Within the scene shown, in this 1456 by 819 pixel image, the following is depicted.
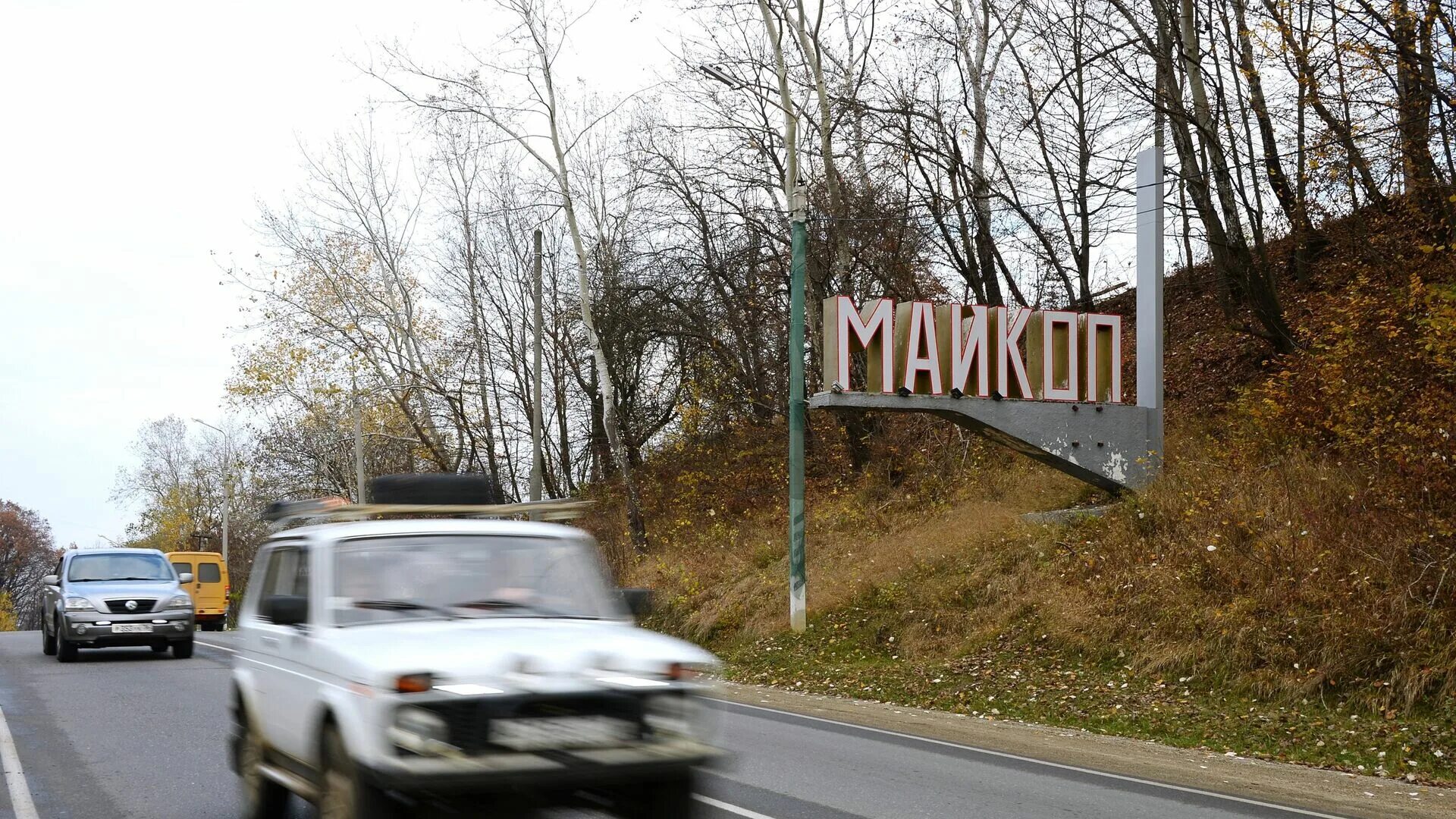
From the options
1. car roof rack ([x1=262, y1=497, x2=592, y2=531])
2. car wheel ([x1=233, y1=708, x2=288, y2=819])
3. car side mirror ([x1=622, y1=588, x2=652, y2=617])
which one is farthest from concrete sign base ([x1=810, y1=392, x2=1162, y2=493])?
car wheel ([x1=233, y1=708, x2=288, y2=819])

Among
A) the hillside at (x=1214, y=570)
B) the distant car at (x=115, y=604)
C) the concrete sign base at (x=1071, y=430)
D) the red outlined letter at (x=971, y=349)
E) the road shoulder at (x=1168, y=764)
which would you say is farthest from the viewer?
the distant car at (x=115, y=604)

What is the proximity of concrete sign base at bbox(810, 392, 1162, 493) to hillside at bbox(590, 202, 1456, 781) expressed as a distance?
59 cm

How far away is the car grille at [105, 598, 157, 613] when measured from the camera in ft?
65.0

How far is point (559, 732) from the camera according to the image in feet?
18.3

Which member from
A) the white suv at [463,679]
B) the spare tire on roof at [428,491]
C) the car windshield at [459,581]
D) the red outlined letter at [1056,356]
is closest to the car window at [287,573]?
the white suv at [463,679]

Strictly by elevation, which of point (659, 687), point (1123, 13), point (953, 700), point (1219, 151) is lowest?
point (953, 700)

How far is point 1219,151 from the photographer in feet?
64.8

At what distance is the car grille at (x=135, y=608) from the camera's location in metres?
19.8

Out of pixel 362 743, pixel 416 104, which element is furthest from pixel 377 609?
pixel 416 104

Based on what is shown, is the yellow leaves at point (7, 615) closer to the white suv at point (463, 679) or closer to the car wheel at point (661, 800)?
the white suv at point (463, 679)

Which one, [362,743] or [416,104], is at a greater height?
[416,104]

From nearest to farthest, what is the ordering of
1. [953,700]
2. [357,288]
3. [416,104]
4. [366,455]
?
[953,700] < [416,104] < [357,288] < [366,455]

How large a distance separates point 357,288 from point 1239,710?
30768 millimetres

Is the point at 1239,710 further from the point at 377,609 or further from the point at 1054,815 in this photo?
the point at 377,609
